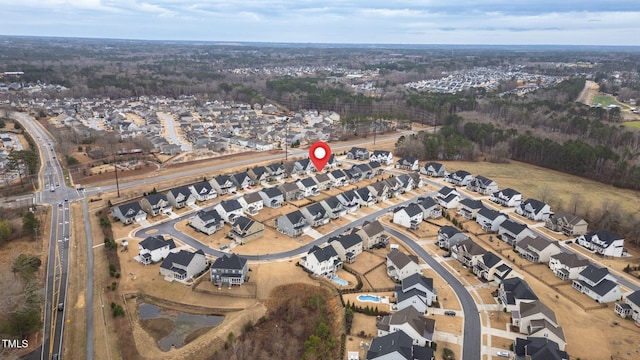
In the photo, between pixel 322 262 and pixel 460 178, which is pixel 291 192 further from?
pixel 460 178

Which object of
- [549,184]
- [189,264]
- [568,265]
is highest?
[549,184]

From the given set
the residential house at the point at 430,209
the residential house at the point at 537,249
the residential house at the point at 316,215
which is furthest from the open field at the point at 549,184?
the residential house at the point at 316,215

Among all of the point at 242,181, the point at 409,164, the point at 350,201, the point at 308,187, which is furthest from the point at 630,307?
the point at 242,181

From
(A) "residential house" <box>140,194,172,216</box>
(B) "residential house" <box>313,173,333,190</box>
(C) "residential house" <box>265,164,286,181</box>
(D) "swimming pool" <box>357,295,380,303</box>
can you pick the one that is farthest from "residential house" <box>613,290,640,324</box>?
(A) "residential house" <box>140,194,172,216</box>

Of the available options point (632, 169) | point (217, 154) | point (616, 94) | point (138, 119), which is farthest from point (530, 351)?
point (616, 94)

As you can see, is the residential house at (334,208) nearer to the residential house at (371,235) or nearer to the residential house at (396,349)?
the residential house at (371,235)

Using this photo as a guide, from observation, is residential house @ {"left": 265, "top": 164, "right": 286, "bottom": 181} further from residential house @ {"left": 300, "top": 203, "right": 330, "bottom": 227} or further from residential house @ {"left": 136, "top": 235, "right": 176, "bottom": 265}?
residential house @ {"left": 136, "top": 235, "right": 176, "bottom": 265}
